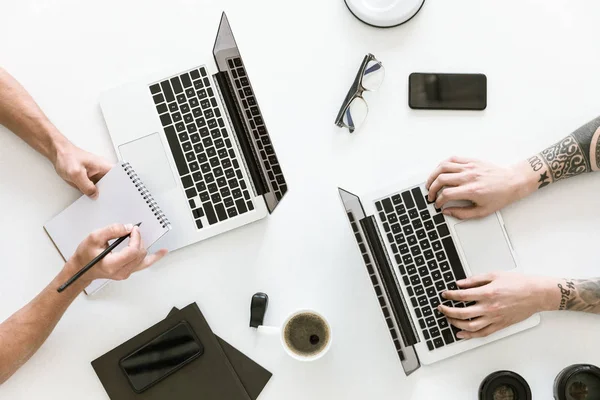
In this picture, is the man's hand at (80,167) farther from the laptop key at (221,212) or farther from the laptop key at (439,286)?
the laptop key at (439,286)

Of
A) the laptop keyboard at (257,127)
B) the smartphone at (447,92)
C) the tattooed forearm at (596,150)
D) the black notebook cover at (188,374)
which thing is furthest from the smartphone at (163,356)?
the tattooed forearm at (596,150)

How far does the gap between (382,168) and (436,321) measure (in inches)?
16.7

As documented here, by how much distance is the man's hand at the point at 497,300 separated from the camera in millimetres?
1392

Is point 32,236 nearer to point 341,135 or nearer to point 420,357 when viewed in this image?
point 341,135

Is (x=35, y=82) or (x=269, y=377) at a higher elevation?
(x=35, y=82)

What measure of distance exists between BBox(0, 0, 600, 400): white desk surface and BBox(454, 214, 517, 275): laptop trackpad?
0.07 meters

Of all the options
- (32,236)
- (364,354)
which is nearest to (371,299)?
(364,354)

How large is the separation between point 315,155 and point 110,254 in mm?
578

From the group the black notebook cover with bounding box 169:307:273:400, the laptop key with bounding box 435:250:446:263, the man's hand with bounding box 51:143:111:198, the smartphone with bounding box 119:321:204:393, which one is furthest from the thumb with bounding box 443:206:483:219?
the man's hand with bounding box 51:143:111:198

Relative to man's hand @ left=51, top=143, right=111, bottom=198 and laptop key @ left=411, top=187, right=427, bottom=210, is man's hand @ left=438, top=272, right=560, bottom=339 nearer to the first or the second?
laptop key @ left=411, top=187, right=427, bottom=210

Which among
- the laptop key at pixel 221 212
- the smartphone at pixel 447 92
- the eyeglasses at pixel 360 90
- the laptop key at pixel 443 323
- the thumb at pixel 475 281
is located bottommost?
the laptop key at pixel 443 323

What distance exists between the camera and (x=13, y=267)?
1468mm

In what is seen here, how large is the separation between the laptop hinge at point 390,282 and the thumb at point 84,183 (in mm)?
690

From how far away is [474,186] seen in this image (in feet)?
4.65
